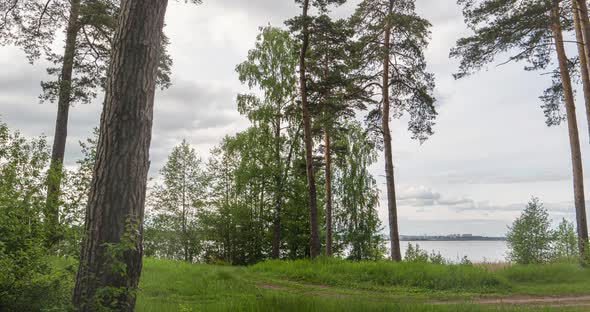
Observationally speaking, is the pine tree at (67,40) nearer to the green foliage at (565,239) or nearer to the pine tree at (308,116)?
the pine tree at (308,116)

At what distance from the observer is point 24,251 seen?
5.75 m

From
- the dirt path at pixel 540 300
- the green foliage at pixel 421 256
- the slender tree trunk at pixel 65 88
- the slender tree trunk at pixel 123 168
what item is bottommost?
the dirt path at pixel 540 300

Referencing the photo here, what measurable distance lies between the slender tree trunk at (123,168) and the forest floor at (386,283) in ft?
13.3

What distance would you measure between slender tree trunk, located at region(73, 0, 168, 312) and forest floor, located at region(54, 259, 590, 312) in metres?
4.04

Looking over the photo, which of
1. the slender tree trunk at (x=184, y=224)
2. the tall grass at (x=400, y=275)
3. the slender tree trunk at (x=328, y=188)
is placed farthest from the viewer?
the slender tree trunk at (x=184, y=224)

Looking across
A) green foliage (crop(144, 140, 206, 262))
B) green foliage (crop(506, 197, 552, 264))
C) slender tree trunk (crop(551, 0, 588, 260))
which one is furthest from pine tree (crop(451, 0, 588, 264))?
green foliage (crop(144, 140, 206, 262))

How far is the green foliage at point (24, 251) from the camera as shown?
5.03 metres

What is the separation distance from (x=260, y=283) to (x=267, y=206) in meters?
14.4

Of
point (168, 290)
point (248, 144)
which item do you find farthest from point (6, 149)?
point (248, 144)

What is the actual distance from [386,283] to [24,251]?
966cm

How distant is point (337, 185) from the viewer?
27.7 metres

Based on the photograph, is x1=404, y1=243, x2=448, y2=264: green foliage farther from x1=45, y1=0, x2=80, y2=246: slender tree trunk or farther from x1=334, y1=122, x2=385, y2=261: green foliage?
x1=45, y1=0, x2=80, y2=246: slender tree trunk

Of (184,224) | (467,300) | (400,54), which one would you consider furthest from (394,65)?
(184,224)

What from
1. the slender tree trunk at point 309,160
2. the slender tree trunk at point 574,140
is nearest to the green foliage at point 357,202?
the slender tree trunk at point 309,160
